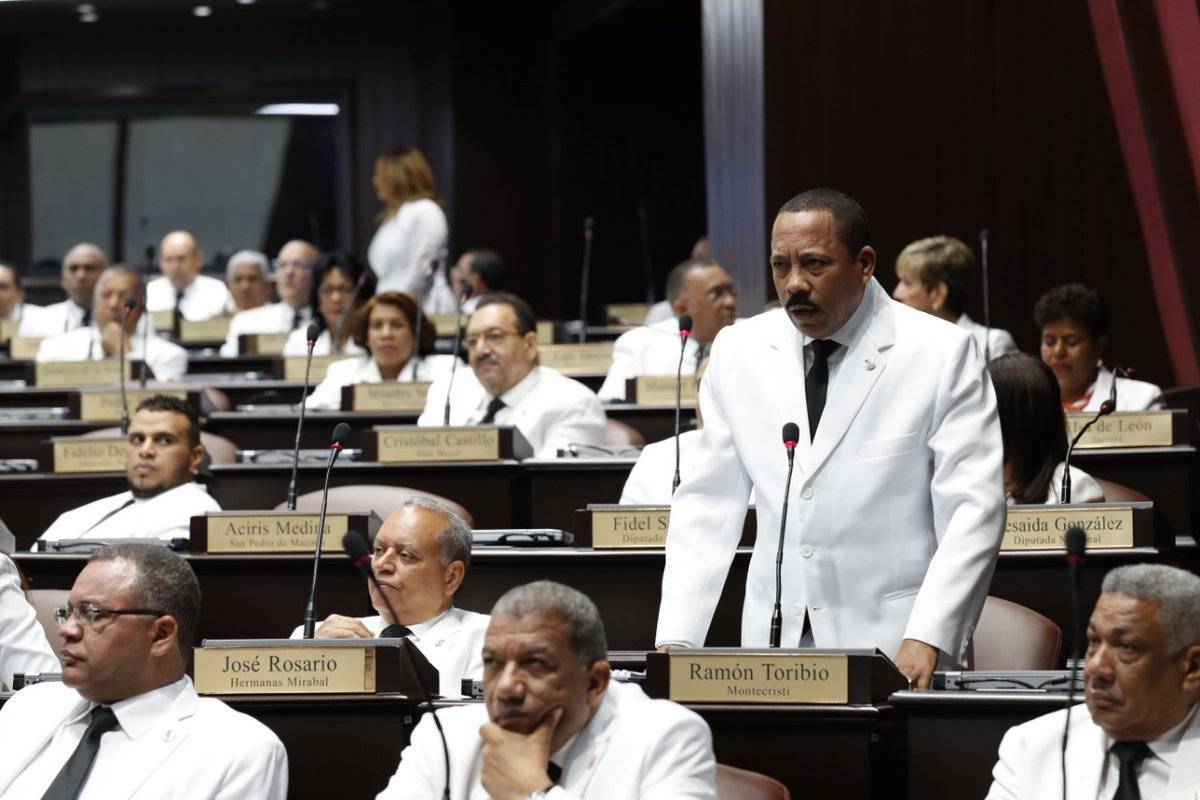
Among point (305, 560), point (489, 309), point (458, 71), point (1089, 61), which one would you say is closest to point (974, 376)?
point (305, 560)

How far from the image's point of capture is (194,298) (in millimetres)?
11195

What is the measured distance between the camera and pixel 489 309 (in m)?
6.43

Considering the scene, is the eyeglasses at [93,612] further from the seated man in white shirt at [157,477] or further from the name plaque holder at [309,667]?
the seated man in white shirt at [157,477]

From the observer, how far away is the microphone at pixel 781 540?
335 centimetres

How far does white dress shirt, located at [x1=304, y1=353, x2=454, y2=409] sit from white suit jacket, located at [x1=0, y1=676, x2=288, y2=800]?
419 cm

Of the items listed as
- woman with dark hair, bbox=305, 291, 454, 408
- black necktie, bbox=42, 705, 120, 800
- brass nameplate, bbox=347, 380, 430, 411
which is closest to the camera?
black necktie, bbox=42, 705, 120, 800

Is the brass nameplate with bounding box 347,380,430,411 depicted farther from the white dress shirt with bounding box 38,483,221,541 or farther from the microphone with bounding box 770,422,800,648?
the microphone with bounding box 770,422,800,648

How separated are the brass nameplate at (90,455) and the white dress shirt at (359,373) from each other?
149 centimetres

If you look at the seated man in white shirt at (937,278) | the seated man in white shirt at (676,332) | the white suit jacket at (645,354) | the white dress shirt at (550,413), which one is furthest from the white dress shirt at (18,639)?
the white suit jacket at (645,354)

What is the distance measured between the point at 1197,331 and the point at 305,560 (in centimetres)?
324

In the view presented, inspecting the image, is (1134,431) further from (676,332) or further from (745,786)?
(745,786)

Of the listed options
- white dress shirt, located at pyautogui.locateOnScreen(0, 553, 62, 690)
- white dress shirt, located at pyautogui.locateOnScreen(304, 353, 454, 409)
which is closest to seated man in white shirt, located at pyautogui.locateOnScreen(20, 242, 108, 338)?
white dress shirt, located at pyautogui.locateOnScreen(304, 353, 454, 409)

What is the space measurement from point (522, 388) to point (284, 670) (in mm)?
3232

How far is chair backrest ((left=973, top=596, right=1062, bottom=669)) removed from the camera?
12.0 feet
